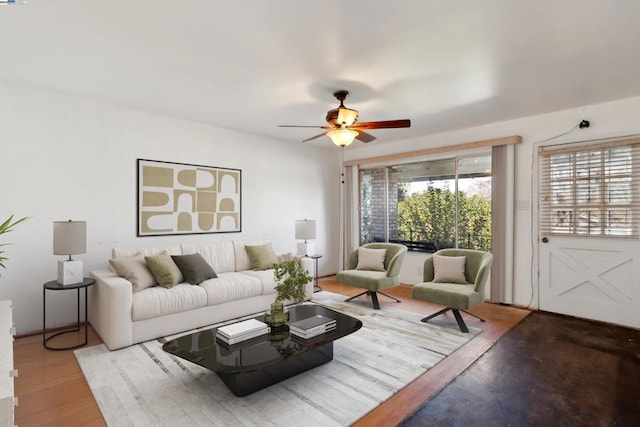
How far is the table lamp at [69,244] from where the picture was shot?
10.2ft

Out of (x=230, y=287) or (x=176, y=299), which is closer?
(x=176, y=299)

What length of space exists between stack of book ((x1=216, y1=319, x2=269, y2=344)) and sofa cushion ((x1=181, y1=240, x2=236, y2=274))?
180 centimetres

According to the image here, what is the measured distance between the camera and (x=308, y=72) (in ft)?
9.73

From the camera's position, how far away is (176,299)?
11.1 ft

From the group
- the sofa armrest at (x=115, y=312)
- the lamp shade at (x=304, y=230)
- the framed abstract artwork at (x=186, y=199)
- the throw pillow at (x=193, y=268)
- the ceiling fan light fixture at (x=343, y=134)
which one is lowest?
the sofa armrest at (x=115, y=312)

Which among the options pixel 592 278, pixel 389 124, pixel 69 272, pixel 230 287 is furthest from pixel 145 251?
pixel 592 278

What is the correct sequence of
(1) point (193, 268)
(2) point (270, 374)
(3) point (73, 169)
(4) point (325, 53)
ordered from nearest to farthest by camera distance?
1. (2) point (270, 374)
2. (4) point (325, 53)
3. (3) point (73, 169)
4. (1) point (193, 268)

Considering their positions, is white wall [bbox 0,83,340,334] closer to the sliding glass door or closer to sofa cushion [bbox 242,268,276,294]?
sofa cushion [bbox 242,268,276,294]

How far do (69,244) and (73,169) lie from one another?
1.00 m

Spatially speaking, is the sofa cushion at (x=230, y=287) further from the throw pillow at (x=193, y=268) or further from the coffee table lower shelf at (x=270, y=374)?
the coffee table lower shelf at (x=270, y=374)

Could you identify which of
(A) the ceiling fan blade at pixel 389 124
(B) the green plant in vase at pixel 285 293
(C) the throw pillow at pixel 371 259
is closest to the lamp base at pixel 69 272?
(B) the green plant in vase at pixel 285 293

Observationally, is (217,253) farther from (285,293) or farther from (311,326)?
(311,326)

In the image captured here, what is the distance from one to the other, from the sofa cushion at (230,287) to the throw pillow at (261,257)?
0.34 m

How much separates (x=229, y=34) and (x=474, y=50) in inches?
73.1
